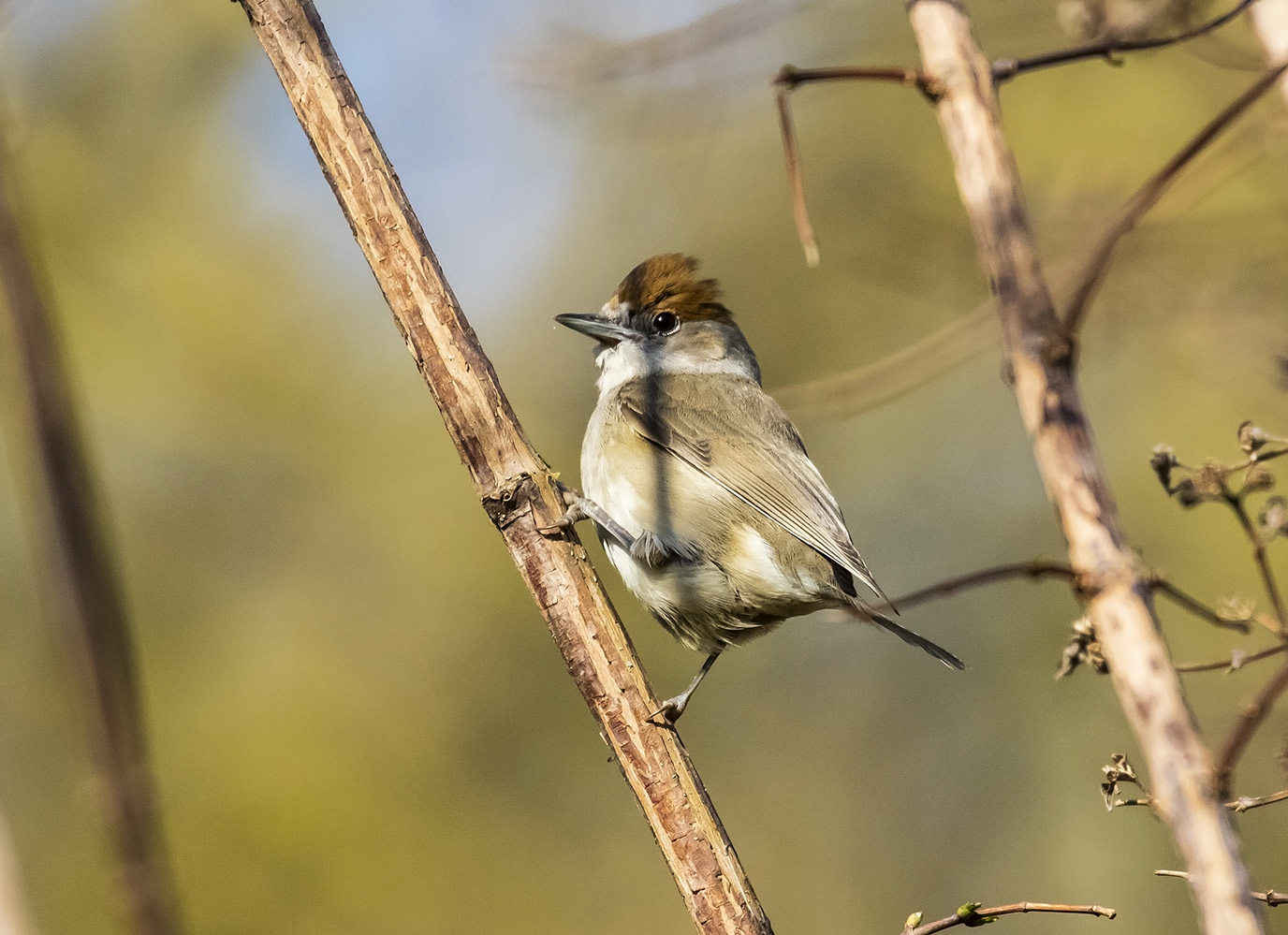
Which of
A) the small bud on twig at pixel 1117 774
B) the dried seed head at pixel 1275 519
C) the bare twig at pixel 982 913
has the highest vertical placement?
the dried seed head at pixel 1275 519

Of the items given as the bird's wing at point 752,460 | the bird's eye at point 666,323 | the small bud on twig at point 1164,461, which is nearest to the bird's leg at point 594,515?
the bird's wing at point 752,460

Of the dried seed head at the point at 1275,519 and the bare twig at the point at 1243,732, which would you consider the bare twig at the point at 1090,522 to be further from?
the dried seed head at the point at 1275,519

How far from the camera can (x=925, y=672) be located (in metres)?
12.4

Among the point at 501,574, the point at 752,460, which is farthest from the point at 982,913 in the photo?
the point at 501,574

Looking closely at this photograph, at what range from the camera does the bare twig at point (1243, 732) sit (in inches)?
40.7

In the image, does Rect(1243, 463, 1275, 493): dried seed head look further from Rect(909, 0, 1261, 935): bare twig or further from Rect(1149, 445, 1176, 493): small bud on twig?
Rect(909, 0, 1261, 935): bare twig

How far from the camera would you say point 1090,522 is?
1193 millimetres

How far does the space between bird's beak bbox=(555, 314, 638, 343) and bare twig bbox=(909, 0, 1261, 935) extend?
3594 mm

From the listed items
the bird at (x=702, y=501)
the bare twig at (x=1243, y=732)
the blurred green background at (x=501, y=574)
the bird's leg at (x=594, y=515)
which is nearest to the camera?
the bare twig at (x=1243, y=732)

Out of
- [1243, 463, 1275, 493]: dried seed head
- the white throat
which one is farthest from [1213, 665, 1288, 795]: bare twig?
the white throat

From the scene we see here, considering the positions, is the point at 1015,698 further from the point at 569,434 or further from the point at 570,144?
the point at 570,144

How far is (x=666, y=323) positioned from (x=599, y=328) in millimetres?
391

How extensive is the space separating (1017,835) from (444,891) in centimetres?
568

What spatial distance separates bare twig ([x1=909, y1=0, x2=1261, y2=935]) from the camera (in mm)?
1100
